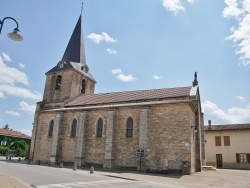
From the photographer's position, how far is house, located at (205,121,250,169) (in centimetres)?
2898

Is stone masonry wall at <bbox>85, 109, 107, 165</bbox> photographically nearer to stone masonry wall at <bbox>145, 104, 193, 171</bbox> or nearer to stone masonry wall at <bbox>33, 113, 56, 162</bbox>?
stone masonry wall at <bbox>145, 104, 193, 171</bbox>

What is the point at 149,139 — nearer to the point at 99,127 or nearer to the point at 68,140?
the point at 99,127

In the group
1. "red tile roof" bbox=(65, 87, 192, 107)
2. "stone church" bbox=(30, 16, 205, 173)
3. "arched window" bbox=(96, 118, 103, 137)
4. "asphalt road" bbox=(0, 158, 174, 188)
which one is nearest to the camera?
"asphalt road" bbox=(0, 158, 174, 188)

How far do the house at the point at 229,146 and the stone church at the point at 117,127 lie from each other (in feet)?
33.8

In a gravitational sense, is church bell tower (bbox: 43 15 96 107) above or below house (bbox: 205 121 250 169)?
above

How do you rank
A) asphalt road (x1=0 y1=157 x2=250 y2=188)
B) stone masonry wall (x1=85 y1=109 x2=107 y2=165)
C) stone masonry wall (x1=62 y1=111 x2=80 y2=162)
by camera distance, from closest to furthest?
1. asphalt road (x1=0 y1=157 x2=250 y2=188)
2. stone masonry wall (x1=85 y1=109 x2=107 y2=165)
3. stone masonry wall (x1=62 y1=111 x2=80 y2=162)

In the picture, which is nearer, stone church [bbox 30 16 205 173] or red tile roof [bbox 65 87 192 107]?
stone church [bbox 30 16 205 173]

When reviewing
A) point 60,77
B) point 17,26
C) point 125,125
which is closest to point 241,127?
point 125,125

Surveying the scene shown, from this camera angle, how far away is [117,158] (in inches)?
741

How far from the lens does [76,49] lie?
29391mm

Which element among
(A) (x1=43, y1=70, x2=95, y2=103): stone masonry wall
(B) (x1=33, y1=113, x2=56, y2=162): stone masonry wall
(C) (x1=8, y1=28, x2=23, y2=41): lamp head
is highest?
(A) (x1=43, y1=70, x2=95, y2=103): stone masonry wall

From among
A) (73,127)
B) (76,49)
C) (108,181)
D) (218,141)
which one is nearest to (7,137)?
(76,49)

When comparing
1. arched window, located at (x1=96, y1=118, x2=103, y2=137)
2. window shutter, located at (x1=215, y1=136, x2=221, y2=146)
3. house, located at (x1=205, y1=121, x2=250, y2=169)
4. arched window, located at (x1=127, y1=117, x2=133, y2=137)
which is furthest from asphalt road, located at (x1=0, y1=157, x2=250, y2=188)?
window shutter, located at (x1=215, y1=136, x2=221, y2=146)

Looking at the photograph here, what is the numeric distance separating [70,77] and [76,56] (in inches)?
154
